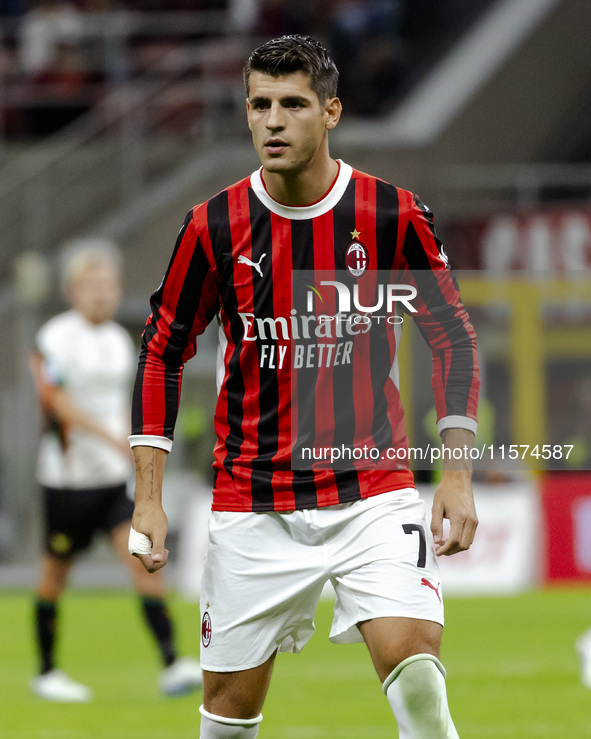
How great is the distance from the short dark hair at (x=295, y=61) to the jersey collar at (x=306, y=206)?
225 mm

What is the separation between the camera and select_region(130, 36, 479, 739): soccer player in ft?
11.5

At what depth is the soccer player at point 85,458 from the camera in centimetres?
662

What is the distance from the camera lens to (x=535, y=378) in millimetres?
14195

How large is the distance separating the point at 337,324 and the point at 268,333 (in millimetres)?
172

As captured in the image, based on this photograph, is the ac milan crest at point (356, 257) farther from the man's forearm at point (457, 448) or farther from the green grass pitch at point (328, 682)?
the green grass pitch at point (328, 682)

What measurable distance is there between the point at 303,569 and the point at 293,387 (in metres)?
0.45

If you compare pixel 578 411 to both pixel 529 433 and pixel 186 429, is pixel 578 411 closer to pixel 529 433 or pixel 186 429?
pixel 529 433

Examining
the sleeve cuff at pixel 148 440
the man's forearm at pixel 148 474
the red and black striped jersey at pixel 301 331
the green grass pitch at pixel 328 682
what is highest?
the red and black striped jersey at pixel 301 331

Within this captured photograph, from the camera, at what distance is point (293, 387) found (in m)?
3.57

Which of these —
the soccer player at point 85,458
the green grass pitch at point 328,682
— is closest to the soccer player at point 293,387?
the green grass pitch at point 328,682

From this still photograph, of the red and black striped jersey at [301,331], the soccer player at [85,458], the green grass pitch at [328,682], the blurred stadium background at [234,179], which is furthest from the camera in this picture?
the blurred stadium background at [234,179]

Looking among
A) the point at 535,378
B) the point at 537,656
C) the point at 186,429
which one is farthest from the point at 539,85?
the point at 537,656

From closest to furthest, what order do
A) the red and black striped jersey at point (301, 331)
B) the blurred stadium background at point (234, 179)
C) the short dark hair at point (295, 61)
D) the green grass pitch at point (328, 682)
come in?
the short dark hair at point (295, 61)
the red and black striped jersey at point (301, 331)
the green grass pitch at point (328, 682)
the blurred stadium background at point (234, 179)

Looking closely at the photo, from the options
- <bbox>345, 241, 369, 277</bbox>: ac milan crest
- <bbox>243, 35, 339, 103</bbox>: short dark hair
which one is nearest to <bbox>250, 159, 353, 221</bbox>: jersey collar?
<bbox>345, 241, 369, 277</bbox>: ac milan crest
